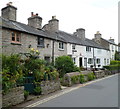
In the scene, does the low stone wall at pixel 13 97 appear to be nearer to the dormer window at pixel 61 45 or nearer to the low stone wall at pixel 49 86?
the low stone wall at pixel 49 86

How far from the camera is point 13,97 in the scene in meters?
6.90

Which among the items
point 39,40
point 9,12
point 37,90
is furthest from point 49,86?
point 9,12

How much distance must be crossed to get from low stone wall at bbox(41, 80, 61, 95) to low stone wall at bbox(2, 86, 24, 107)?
6.78 feet

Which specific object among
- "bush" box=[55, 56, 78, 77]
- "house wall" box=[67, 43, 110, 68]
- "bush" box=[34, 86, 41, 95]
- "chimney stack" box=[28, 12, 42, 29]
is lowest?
"bush" box=[34, 86, 41, 95]

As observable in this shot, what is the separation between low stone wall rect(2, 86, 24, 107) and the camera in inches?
254

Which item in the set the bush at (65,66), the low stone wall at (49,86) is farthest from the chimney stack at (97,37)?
the low stone wall at (49,86)

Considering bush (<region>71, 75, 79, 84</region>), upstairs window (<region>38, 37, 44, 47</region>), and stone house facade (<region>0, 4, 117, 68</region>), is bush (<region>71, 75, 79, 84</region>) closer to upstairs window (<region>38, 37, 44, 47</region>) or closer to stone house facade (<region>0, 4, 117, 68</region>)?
stone house facade (<region>0, 4, 117, 68</region>)

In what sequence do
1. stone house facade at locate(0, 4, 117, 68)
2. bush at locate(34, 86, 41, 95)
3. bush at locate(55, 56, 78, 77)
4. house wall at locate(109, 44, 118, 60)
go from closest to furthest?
bush at locate(34, 86, 41, 95), stone house facade at locate(0, 4, 117, 68), bush at locate(55, 56, 78, 77), house wall at locate(109, 44, 118, 60)

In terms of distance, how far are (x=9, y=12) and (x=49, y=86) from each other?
1092 centimetres

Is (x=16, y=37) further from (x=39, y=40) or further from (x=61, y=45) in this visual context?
(x=61, y=45)

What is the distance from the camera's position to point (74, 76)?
44.4 ft

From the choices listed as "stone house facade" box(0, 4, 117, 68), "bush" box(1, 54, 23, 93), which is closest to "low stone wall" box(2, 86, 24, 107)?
"bush" box(1, 54, 23, 93)

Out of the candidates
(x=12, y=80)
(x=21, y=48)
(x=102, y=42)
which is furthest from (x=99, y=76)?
(x=102, y=42)

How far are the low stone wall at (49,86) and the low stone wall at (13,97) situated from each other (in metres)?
2.07
